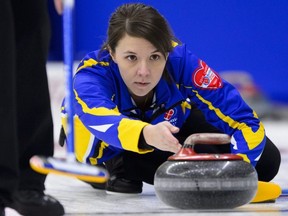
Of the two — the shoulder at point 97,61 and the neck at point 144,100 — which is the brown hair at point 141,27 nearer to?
the shoulder at point 97,61

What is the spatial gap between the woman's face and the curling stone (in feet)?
1.18

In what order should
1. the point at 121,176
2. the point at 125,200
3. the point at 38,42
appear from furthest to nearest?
the point at 121,176, the point at 125,200, the point at 38,42

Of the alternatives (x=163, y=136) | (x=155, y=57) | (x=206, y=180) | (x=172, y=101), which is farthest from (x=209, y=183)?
(x=172, y=101)

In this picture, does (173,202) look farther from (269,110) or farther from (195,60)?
(269,110)

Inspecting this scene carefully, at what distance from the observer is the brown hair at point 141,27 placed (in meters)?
1.85

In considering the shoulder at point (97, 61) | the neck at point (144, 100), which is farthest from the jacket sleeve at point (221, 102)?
the shoulder at point (97, 61)

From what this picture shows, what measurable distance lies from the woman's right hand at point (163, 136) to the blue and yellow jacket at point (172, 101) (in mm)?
240

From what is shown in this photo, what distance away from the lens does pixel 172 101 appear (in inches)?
80.7

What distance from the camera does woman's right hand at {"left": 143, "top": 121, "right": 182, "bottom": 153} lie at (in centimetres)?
150

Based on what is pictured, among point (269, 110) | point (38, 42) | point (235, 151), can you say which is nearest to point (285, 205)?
point (235, 151)

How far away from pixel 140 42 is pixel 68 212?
488 millimetres

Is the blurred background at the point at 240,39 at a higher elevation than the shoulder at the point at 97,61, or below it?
higher

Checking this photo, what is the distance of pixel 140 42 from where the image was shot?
1.84m

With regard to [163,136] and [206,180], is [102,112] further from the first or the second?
[206,180]
